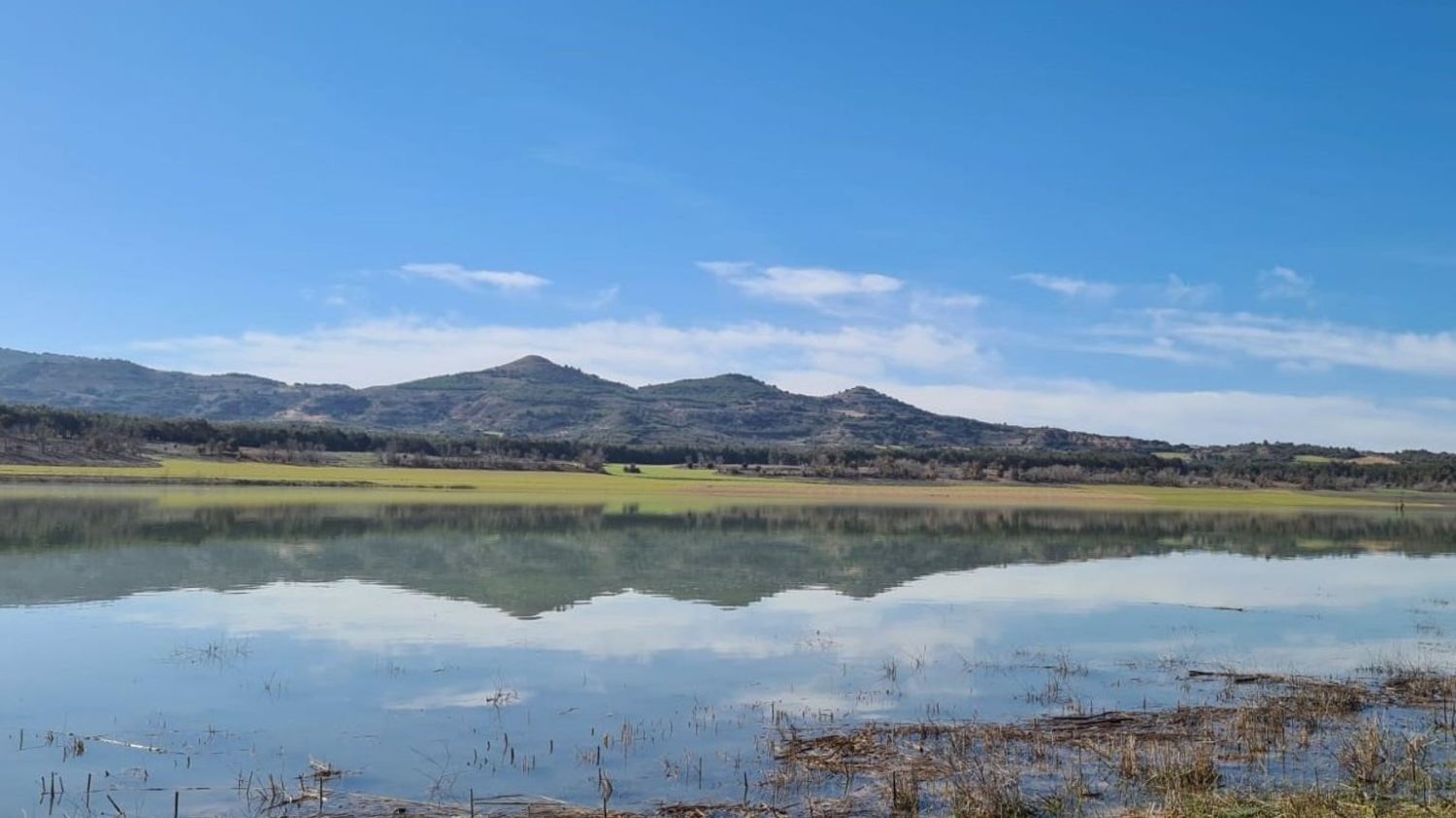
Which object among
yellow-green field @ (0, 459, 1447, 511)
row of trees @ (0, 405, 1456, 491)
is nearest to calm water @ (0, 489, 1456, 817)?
yellow-green field @ (0, 459, 1447, 511)

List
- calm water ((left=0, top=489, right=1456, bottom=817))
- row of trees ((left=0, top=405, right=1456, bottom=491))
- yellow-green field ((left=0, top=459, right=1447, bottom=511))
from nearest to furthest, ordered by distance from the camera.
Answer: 1. calm water ((left=0, top=489, right=1456, bottom=817))
2. yellow-green field ((left=0, top=459, right=1447, bottom=511))
3. row of trees ((left=0, top=405, right=1456, bottom=491))

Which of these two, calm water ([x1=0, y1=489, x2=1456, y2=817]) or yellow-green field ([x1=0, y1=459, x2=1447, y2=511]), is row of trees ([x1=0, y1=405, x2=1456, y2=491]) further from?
calm water ([x1=0, y1=489, x2=1456, y2=817])

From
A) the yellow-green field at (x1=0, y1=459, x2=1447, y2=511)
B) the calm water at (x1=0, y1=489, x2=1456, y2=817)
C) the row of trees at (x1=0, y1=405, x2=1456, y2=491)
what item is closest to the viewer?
the calm water at (x1=0, y1=489, x2=1456, y2=817)

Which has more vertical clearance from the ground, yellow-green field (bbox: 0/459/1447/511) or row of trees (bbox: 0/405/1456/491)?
row of trees (bbox: 0/405/1456/491)

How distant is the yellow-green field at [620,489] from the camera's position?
7212 cm

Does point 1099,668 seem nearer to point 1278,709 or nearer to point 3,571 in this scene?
point 1278,709

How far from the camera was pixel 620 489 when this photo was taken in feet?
298

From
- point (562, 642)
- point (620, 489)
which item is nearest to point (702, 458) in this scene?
point (620, 489)

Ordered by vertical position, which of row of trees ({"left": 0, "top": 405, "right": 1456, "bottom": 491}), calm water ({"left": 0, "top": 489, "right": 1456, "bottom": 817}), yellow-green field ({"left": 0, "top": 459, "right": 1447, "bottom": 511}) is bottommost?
calm water ({"left": 0, "top": 489, "right": 1456, "bottom": 817})

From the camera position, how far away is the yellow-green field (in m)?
72.1

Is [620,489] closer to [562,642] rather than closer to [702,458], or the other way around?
[702,458]

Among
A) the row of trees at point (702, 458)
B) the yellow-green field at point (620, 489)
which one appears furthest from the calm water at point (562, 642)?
the row of trees at point (702, 458)

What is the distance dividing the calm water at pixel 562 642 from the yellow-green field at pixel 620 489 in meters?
31.8

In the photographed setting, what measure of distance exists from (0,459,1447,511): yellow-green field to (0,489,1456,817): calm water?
31756mm
